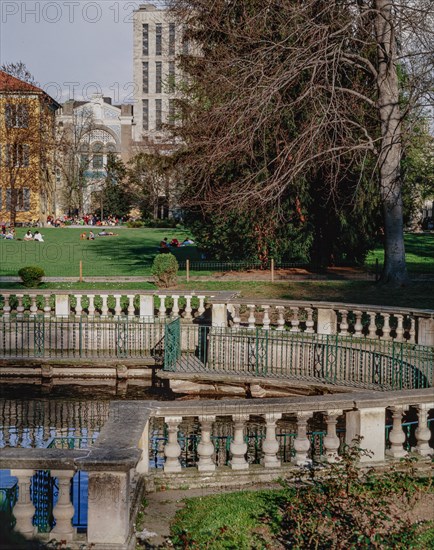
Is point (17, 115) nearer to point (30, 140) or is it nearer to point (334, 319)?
point (30, 140)

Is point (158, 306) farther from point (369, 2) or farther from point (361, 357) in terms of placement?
point (369, 2)

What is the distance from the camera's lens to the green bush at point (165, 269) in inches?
1085

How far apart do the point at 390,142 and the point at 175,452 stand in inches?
789

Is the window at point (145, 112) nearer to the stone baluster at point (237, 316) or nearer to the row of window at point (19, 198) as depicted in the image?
the row of window at point (19, 198)

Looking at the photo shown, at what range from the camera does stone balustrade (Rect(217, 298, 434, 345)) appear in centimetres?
1656

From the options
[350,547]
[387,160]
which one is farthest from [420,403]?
[387,160]

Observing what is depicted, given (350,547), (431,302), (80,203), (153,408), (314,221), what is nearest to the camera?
(350,547)

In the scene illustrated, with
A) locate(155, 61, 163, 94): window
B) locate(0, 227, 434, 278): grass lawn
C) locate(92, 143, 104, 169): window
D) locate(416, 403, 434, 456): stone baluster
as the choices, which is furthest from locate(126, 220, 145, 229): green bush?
locate(416, 403, 434, 456): stone baluster

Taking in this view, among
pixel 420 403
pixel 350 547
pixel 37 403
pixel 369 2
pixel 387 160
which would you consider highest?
pixel 369 2

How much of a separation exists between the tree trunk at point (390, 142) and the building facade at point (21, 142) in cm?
5244

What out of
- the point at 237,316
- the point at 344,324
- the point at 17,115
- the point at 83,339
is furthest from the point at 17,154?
the point at 344,324

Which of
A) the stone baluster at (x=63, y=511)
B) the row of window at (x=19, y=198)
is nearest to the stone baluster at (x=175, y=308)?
→ the stone baluster at (x=63, y=511)

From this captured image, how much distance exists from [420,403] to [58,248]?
4399 centimetres

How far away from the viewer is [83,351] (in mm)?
19641
